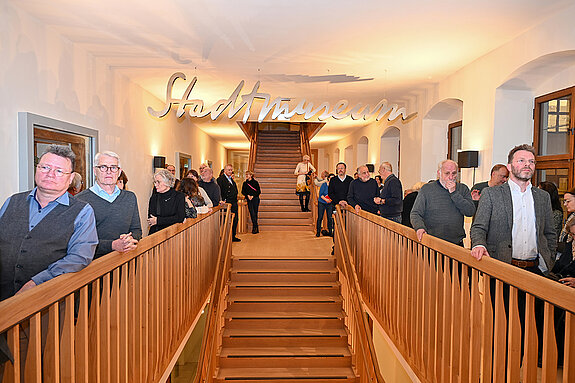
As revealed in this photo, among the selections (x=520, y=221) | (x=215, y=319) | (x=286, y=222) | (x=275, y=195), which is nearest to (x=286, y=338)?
(x=215, y=319)

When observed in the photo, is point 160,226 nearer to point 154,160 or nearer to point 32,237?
point 32,237

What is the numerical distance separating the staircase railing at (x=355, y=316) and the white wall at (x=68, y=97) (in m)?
4.08

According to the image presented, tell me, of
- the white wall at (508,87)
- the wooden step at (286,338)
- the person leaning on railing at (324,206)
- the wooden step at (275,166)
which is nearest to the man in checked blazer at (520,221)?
the white wall at (508,87)

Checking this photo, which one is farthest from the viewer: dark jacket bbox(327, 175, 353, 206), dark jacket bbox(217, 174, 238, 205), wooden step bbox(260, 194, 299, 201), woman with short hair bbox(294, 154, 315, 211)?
wooden step bbox(260, 194, 299, 201)

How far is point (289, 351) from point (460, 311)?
12.1 ft

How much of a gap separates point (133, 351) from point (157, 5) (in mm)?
3524

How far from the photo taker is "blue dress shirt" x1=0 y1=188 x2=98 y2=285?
→ 6.70 feet

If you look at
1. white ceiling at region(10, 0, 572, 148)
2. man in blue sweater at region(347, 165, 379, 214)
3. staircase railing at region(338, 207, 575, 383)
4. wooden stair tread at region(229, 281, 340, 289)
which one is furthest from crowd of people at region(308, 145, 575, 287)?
white ceiling at region(10, 0, 572, 148)

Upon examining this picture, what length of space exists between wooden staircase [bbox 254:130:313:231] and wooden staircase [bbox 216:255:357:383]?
147 inches

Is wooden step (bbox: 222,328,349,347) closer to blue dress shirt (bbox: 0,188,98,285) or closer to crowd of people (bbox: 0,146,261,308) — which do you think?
crowd of people (bbox: 0,146,261,308)

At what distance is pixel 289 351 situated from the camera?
5934 millimetres

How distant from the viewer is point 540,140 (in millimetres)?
6316

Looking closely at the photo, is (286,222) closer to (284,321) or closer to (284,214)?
(284,214)

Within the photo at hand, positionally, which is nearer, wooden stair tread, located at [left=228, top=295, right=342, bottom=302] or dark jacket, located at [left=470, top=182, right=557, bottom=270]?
dark jacket, located at [left=470, top=182, right=557, bottom=270]
